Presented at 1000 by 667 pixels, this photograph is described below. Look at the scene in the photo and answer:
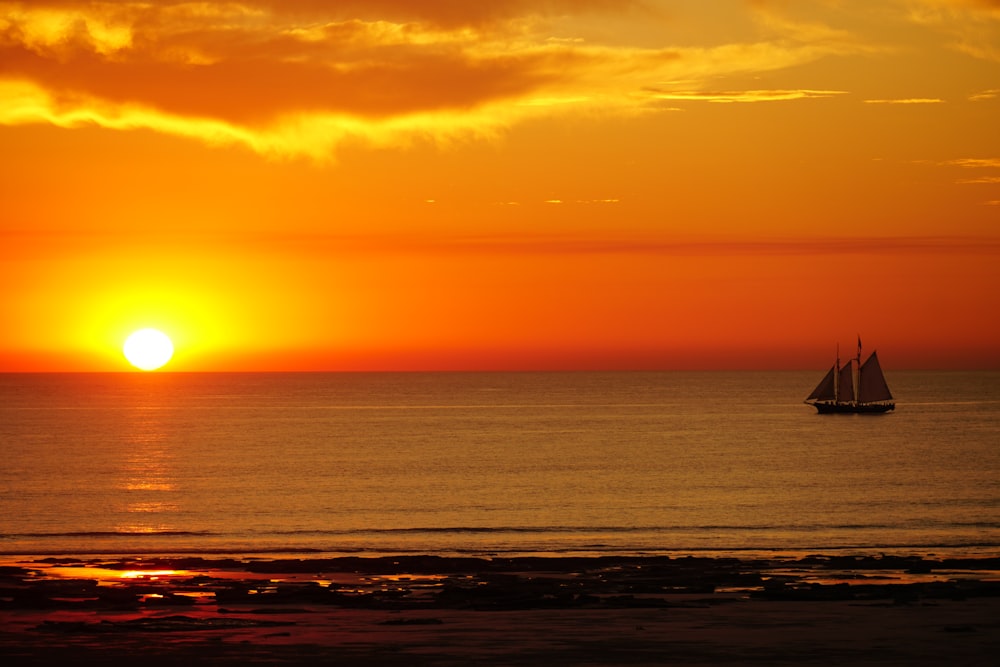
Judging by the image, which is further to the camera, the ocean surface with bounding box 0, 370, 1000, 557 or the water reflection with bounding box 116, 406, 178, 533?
the water reflection with bounding box 116, 406, 178, 533

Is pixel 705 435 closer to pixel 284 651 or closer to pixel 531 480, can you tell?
pixel 531 480

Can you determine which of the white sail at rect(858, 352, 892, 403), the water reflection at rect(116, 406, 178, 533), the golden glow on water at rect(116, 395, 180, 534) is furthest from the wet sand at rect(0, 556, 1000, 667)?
the white sail at rect(858, 352, 892, 403)

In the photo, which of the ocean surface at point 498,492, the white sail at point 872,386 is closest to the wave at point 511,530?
the ocean surface at point 498,492

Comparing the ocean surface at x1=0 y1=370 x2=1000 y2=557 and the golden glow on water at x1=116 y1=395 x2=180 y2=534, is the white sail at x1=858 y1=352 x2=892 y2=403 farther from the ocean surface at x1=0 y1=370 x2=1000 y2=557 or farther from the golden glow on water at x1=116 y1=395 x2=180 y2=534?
the golden glow on water at x1=116 y1=395 x2=180 y2=534

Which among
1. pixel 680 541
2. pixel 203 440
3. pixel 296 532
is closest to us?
pixel 680 541

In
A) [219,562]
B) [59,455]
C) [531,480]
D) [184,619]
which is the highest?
[59,455]

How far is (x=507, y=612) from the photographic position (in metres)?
30.2

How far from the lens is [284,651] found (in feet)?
83.2

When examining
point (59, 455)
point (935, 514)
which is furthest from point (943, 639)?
point (59, 455)

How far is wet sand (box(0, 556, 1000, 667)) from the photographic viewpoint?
82.2 ft

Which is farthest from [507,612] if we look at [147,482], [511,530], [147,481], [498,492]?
[147,481]

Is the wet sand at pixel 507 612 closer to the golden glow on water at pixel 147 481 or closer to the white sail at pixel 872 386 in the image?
the golden glow on water at pixel 147 481

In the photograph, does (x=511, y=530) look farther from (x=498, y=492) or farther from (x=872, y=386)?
(x=872, y=386)

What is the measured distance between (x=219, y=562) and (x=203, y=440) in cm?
10008
